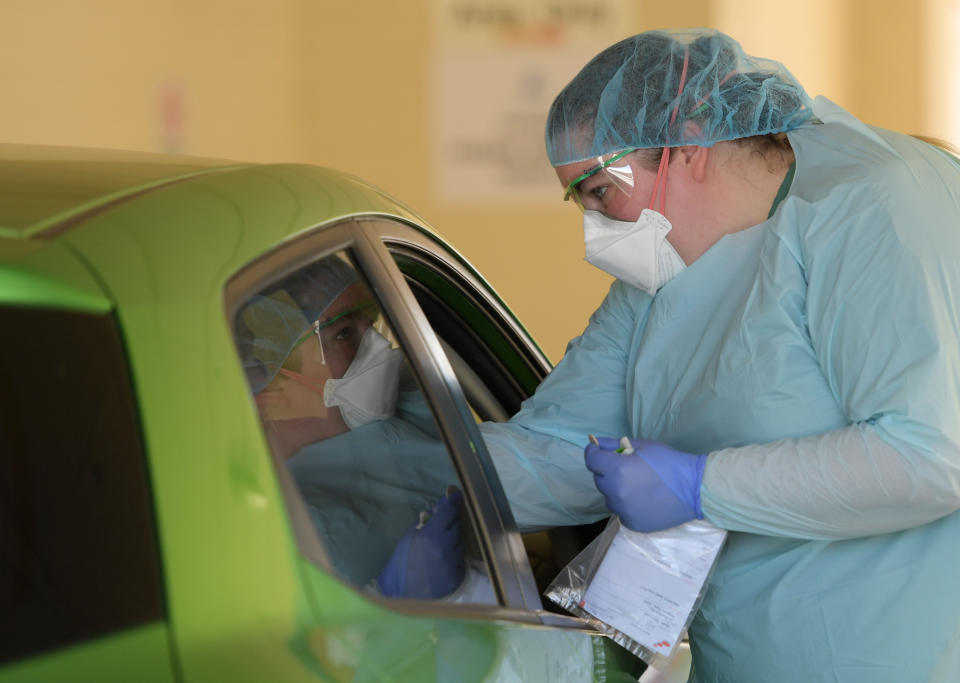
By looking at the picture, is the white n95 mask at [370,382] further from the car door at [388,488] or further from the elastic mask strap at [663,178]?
the elastic mask strap at [663,178]

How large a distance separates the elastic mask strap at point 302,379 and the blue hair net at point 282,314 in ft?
0.04

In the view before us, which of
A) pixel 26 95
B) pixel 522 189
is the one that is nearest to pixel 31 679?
pixel 26 95

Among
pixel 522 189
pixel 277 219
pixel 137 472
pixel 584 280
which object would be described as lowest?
pixel 584 280

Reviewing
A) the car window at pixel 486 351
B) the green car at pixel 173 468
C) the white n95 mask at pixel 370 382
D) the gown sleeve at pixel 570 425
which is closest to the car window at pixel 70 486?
the green car at pixel 173 468

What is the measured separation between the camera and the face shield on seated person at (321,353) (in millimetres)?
938

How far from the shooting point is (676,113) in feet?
5.64

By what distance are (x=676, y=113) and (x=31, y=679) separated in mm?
1356

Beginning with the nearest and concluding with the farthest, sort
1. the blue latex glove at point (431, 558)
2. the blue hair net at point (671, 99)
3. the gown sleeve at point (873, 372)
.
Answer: the blue latex glove at point (431, 558), the gown sleeve at point (873, 372), the blue hair net at point (671, 99)

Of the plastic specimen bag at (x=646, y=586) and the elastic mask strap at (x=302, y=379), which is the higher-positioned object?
the elastic mask strap at (x=302, y=379)

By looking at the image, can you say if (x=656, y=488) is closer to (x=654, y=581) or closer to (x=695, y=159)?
(x=654, y=581)

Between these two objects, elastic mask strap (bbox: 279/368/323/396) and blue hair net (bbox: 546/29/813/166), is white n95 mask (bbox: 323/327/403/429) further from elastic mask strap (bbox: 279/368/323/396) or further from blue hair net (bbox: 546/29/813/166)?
blue hair net (bbox: 546/29/813/166)

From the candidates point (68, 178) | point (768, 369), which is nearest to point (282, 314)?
point (68, 178)

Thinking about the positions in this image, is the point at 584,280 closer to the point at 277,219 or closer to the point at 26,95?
the point at 26,95

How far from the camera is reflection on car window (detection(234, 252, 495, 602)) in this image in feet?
3.11
